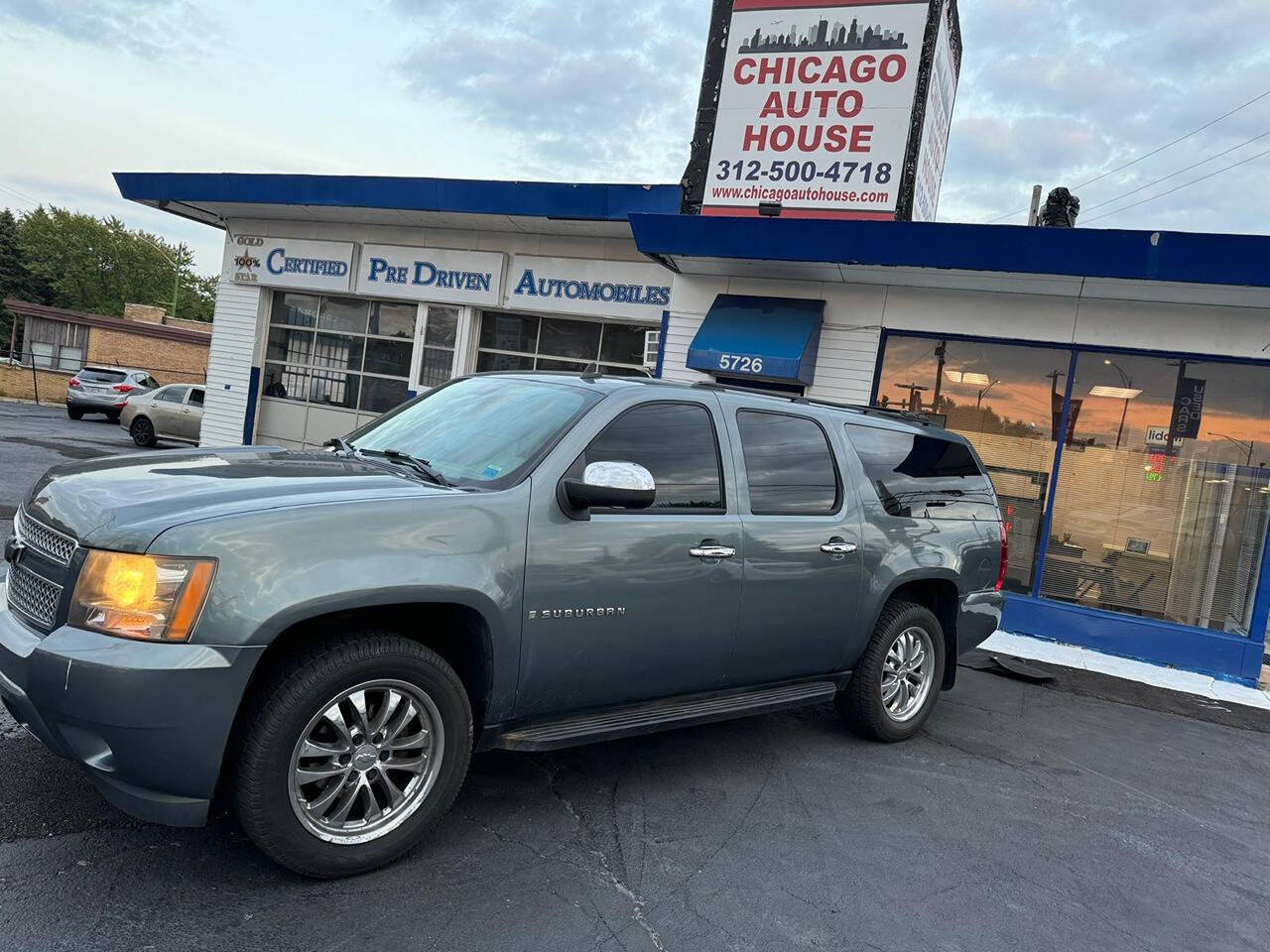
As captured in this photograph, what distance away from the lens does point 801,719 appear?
550 centimetres

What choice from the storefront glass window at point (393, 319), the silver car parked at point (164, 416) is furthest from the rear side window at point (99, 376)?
the storefront glass window at point (393, 319)

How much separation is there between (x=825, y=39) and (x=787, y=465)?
9135mm

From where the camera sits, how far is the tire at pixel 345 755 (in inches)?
112

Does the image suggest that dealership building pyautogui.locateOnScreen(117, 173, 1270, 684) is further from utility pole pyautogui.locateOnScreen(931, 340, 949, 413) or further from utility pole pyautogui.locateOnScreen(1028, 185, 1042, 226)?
utility pole pyautogui.locateOnScreen(1028, 185, 1042, 226)

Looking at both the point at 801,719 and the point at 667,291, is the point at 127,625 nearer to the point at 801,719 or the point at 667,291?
the point at 801,719

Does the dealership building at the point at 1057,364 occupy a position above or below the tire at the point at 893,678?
above

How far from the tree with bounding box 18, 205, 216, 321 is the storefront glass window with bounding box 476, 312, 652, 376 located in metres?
70.8

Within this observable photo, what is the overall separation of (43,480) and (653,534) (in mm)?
2388

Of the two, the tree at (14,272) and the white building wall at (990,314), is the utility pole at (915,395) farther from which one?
the tree at (14,272)

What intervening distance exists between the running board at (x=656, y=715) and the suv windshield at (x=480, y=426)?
3.35 ft

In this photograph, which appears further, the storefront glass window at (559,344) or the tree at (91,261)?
the tree at (91,261)

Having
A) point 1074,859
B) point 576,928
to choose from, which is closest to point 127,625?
point 576,928

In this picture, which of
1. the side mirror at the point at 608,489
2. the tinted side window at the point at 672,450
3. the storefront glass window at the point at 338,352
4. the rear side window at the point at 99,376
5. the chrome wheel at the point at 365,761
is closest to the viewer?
the chrome wheel at the point at 365,761

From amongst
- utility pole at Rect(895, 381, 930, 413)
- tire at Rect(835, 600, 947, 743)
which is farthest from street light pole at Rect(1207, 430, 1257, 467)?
tire at Rect(835, 600, 947, 743)
